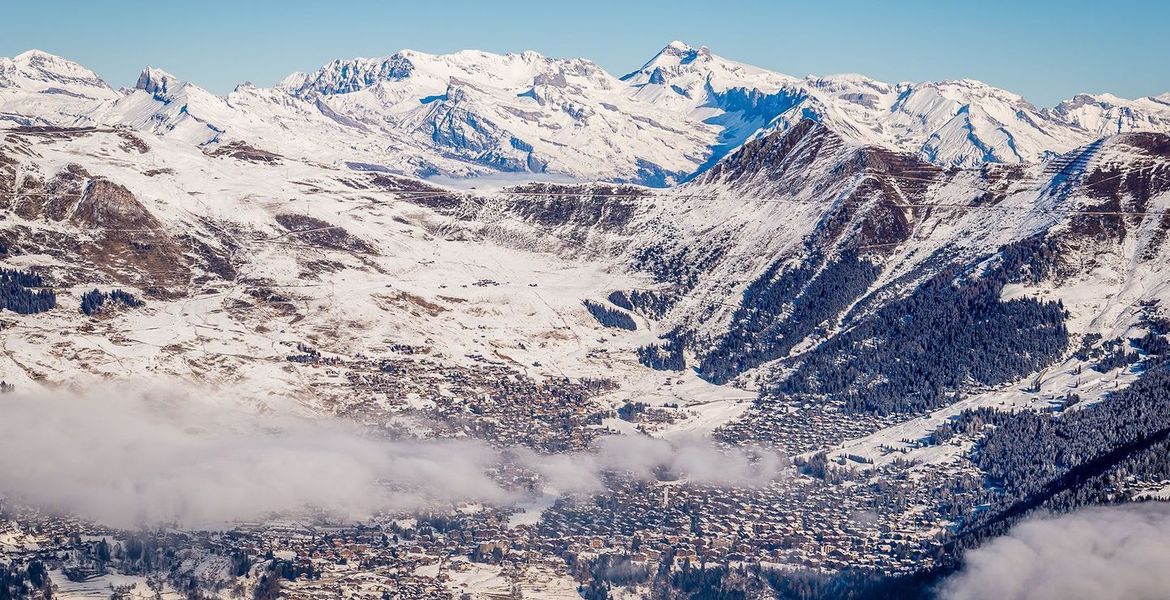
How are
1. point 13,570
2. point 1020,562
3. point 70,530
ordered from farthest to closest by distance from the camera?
1. point 70,530
2. point 13,570
3. point 1020,562

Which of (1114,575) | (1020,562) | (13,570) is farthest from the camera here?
(13,570)

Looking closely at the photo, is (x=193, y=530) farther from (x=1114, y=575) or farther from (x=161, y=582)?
(x=1114, y=575)

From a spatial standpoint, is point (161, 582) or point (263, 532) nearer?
point (161, 582)

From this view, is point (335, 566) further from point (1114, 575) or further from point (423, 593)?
point (1114, 575)

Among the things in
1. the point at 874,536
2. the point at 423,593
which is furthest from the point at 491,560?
the point at 874,536

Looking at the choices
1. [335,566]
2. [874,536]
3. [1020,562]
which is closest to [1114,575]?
[1020,562]

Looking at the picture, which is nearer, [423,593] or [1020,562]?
[1020,562]

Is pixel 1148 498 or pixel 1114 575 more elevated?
pixel 1148 498

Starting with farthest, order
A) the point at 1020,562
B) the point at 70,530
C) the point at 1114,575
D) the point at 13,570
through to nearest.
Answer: the point at 70,530 → the point at 13,570 → the point at 1020,562 → the point at 1114,575
